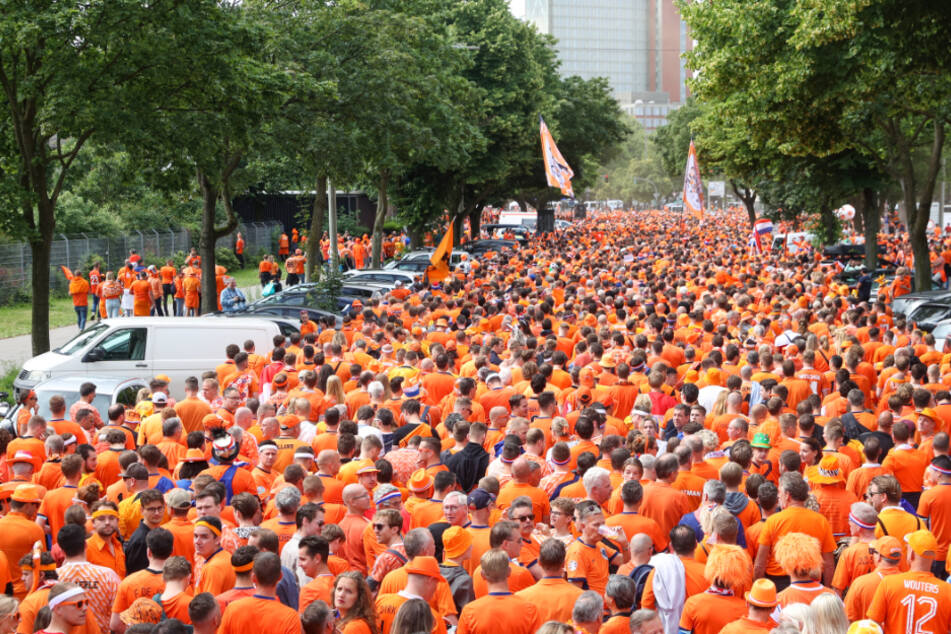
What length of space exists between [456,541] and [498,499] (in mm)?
1256

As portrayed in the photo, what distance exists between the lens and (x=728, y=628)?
5.59 meters

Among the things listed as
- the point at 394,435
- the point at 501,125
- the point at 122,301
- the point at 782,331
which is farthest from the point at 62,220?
the point at 394,435

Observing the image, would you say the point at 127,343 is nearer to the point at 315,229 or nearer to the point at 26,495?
the point at 26,495

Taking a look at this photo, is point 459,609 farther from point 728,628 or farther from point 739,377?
point 739,377

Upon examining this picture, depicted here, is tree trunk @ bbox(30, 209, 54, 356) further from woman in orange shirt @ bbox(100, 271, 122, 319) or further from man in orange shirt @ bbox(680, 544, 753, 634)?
man in orange shirt @ bbox(680, 544, 753, 634)

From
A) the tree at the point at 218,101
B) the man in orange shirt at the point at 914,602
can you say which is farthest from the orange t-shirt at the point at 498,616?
A: the tree at the point at 218,101

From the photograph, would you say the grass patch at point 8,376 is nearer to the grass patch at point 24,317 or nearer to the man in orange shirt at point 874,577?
the grass patch at point 24,317

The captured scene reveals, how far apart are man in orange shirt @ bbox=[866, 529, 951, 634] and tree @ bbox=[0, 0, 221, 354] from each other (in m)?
13.5

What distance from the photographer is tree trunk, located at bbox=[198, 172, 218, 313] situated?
23812 millimetres

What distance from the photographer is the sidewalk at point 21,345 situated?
2241 centimetres

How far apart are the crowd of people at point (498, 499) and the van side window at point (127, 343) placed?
9.65ft

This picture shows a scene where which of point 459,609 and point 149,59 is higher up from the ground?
point 149,59

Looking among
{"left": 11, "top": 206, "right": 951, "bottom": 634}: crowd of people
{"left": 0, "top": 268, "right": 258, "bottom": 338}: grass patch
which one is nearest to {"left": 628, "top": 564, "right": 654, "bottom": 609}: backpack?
{"left": 11, "top": 206, "right": 951, "bottom": 634}: crowd of people

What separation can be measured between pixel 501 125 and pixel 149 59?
82.8 feet
